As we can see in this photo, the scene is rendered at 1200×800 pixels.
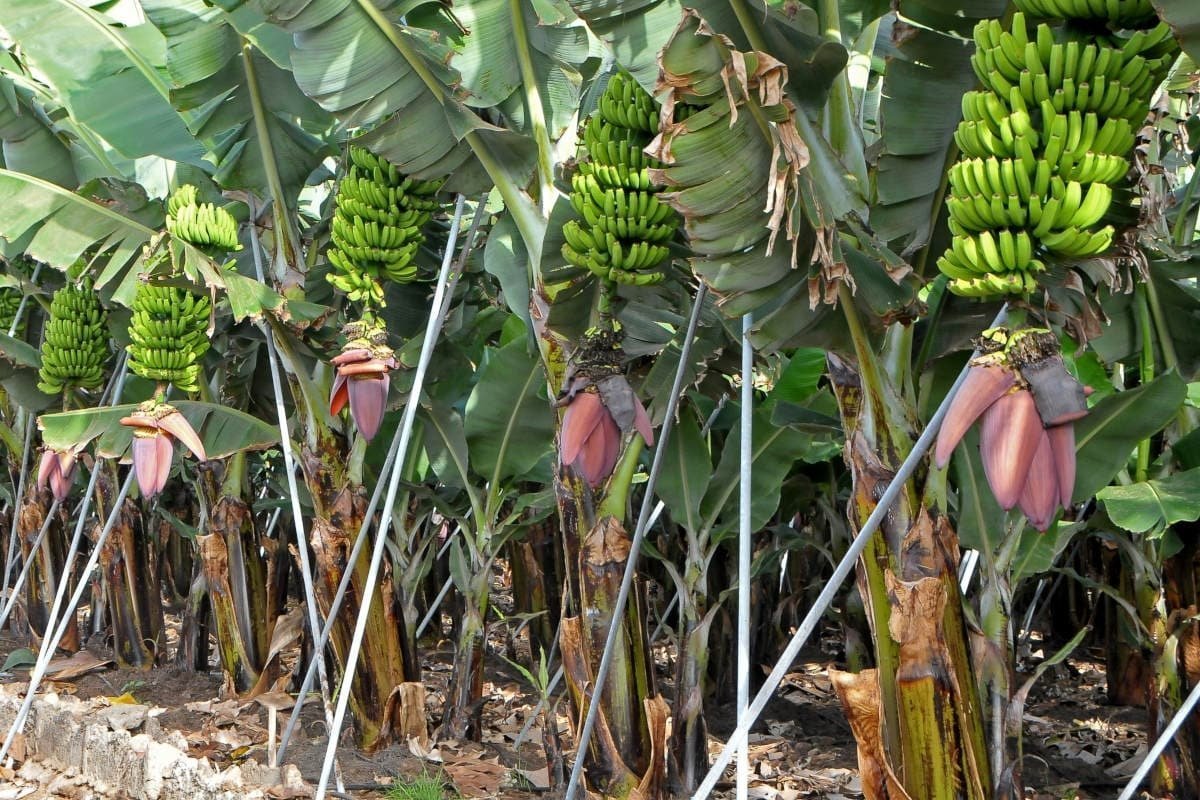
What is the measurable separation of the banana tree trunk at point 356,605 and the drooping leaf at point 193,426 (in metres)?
0.25

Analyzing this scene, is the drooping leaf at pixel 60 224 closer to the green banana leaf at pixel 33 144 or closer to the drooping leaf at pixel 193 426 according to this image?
the drooping leaf at pixel 193 426

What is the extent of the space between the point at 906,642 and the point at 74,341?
4.33 m

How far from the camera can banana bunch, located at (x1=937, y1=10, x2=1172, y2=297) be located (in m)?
1.76

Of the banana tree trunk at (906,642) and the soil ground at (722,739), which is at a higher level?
the banana tree trunk at (906,642)

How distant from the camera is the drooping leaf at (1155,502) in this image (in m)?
2.77

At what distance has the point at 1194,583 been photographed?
3.36 meters

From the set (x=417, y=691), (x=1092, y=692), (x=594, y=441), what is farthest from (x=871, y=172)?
(x=1092, y=692)

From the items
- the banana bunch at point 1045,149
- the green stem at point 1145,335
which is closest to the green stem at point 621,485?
the banana bunch at point 1045,149

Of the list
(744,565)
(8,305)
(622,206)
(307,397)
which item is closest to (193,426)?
(307,397)

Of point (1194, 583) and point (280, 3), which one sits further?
point (1194, 583)

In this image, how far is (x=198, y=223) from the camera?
3867 millimetres

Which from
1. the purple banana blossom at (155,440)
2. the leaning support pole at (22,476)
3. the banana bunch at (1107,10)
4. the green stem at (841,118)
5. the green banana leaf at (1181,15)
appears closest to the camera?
the green banana leaf at (1181,15)

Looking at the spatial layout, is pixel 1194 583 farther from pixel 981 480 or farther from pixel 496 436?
pixel 496 436

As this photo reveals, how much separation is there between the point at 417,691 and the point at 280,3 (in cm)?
254
